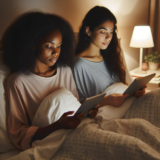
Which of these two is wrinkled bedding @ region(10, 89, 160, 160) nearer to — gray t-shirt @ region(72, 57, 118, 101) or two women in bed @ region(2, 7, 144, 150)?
two women in bed @ region(2, 7, 144, 150)

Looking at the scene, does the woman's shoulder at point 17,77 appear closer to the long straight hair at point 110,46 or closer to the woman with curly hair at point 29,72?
the woman with curly hair at point 29,72

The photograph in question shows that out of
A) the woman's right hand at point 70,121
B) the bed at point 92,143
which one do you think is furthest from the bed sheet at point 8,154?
the woman's right hand at point 70,121

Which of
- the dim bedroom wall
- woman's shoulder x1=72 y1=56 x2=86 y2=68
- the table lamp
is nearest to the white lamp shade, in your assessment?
the table lamp

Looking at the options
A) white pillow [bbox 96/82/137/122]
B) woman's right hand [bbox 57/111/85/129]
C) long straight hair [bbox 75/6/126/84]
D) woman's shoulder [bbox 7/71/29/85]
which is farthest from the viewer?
long straight hair [bbox 75/6/126/84]

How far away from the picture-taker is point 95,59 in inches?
58.6

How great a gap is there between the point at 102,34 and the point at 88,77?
32cm

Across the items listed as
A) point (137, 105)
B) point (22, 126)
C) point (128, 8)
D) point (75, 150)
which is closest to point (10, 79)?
point (22, 126)

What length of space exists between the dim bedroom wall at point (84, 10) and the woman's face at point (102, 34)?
1.15 feet

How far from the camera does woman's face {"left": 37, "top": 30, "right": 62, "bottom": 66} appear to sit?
102 cm

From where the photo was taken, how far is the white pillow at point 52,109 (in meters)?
0.92

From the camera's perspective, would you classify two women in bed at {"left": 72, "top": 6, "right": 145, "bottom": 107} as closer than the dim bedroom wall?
No

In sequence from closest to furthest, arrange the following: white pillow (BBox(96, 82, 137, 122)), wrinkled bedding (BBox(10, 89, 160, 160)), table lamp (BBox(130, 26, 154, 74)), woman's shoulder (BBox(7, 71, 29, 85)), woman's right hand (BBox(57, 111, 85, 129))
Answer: wrinkled bedding (BBox(10, 89, 160, 160)) < woman's right hand (BBox(57, 111, 85, 129)) < woman's shoulder (BBox(7, 71, 29, 85)) < white pillow (BBox(96, 82, 137, 122)) < table lamp (BBox(130, 26, 154, 74))

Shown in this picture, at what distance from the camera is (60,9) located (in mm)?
1520

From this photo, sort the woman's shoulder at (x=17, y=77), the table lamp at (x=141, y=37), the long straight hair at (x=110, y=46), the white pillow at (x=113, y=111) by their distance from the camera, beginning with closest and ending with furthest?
the woman's shoulder at (x=17, y=77), the white pillow at (x=113, y=111), the long straight hair at (x=110, y=46), the table lamp at (x=141, y=37)
